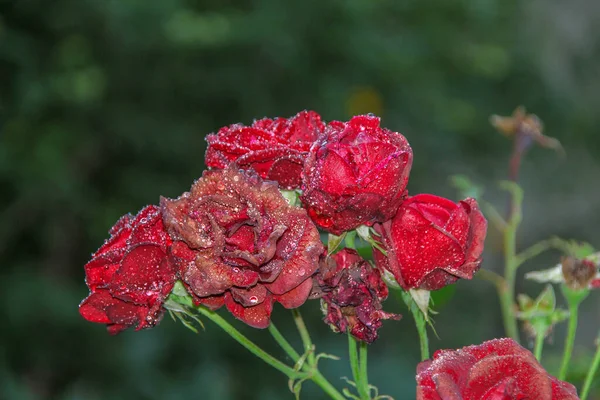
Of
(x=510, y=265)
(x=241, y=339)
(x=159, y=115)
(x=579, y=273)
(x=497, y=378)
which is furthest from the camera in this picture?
(x=159, y=115)

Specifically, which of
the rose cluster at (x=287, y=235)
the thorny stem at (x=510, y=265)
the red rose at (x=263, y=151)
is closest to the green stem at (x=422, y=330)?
the rose cluster at (x=287, y=235)

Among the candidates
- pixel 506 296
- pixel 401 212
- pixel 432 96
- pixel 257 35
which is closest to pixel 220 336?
pixel 257 35

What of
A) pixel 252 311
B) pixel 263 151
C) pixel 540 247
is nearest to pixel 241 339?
pixel 252 311

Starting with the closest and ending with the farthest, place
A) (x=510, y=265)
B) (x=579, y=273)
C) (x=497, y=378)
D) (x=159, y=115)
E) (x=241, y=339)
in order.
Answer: (x=497, y=378) → (x=241, y=339) → (x=579, y=273) → (x=510, y=265) → (x=159, y=115)

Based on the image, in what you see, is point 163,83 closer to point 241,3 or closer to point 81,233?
point 241,3

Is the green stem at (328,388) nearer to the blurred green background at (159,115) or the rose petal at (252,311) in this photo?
the rose petal at (252,311)

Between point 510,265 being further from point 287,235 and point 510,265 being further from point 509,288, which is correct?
point 287,235

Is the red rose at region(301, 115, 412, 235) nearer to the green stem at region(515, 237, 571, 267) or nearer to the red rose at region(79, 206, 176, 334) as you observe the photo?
the red rose at region(79, 206, 176, 334)
